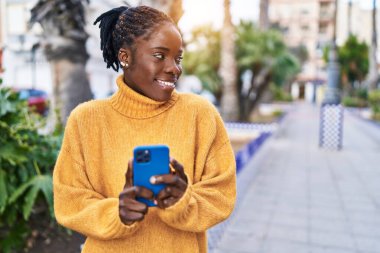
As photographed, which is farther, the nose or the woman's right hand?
the nose

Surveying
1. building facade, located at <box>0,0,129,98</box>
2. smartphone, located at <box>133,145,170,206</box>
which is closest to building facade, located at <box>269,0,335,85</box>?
building facade, located at <box>0,0,129,98</box>

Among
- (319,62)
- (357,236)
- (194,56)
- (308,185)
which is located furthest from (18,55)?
(319,62)

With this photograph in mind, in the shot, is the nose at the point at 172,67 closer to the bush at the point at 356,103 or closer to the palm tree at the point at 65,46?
the palm tree at the point at 65,46

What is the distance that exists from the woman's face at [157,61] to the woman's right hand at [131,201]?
31cm

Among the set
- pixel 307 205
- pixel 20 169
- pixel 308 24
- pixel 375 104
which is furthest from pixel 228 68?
pixel 308 24

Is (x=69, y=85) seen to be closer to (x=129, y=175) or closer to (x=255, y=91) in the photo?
(x=129, y=175)

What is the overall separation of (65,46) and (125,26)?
9.81ft

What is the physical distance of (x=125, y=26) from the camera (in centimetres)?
133

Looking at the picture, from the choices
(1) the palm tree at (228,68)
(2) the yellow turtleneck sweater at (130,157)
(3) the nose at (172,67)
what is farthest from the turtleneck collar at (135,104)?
(1) the palm tree at (228,68)

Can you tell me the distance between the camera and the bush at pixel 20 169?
288cm

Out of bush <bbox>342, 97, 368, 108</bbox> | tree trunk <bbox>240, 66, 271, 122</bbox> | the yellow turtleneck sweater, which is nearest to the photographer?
the yellow turtleneck sweater

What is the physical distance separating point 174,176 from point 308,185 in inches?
238

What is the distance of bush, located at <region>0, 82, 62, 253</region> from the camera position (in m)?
2.88

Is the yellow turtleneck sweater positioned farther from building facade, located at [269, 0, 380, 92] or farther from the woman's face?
building facade, located at [269, 0, 380, 92]
